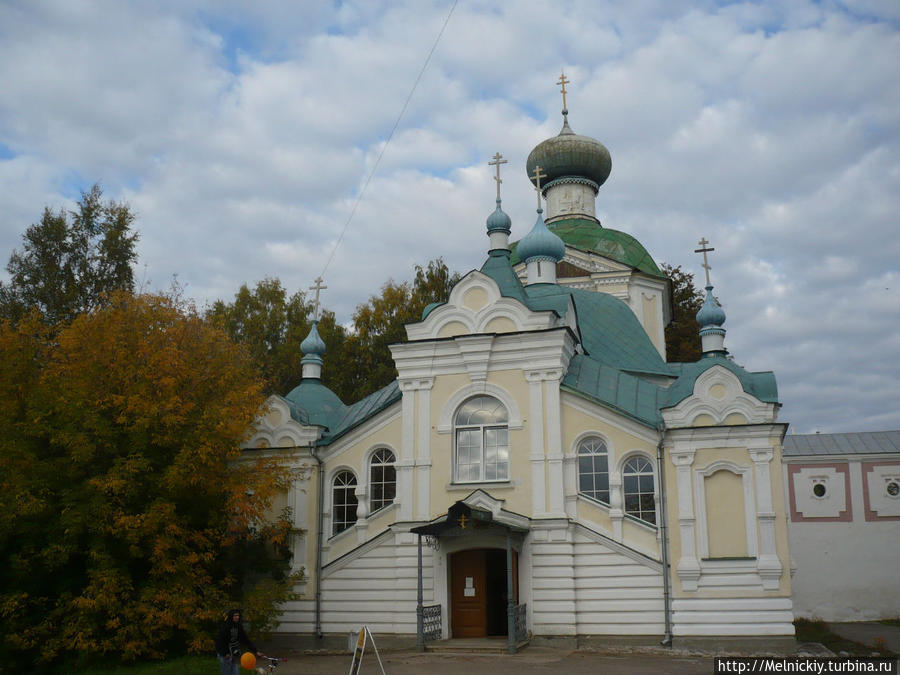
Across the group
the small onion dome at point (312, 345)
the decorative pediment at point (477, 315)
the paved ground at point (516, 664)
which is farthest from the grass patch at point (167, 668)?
the small onion dome at point (312, 345)

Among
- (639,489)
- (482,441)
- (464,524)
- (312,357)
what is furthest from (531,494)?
(312,357)

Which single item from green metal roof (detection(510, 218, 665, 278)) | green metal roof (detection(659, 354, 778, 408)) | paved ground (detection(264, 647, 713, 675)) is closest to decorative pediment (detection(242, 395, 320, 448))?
paved ground (detection(264, 647, 713, 675))

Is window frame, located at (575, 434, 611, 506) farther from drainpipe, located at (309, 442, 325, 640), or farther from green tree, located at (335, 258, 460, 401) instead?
green tree, located at (335, 258, 460, 401)

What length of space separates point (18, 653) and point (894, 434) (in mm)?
22495

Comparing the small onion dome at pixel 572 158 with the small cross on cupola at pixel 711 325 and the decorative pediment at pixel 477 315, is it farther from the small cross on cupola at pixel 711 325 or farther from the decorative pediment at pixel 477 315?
the decorative pediment at pixel 477 315

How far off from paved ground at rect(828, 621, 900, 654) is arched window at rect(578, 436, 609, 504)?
5.53m

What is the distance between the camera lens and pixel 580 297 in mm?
20500

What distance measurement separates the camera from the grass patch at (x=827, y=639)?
14.5m

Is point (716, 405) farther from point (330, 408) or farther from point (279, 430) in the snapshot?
point (279, 430)

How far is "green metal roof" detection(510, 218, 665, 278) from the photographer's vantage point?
81.7 feet

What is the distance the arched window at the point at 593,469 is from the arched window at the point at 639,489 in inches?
14.0

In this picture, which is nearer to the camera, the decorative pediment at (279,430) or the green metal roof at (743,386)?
the green metal roof at (743,386)

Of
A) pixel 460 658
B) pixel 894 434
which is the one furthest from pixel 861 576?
pixel 460 658

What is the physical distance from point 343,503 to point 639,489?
19.2 ft
